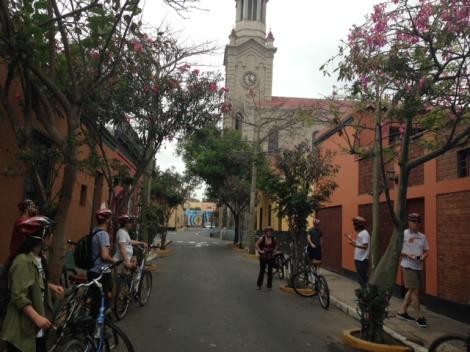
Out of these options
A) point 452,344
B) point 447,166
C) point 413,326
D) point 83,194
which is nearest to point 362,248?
point 413,326

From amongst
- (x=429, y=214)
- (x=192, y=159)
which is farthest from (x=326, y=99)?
(x=192, y=159)

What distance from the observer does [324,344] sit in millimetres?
7254

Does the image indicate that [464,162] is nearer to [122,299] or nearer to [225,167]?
[122,299]

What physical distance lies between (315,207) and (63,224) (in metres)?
8.28

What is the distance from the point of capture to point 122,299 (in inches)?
340

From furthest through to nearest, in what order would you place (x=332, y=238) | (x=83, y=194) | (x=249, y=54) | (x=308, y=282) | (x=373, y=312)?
1. (x=249, y=54)
2. (x=332, y=238)
3. (x=83, y=194)
4. (x=308, y=282)
5. (x=373, y=312)

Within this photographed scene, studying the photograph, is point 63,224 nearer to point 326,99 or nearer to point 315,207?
point 326,99

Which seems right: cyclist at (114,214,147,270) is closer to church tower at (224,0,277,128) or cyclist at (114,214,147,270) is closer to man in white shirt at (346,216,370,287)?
man in white shirt at (346,216,370,287)

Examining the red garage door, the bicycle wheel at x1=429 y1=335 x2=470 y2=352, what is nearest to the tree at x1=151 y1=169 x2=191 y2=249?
the red garage door

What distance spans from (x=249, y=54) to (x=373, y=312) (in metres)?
52.0

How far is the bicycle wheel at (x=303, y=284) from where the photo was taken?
11.8 m

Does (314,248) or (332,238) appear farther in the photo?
(332,238)

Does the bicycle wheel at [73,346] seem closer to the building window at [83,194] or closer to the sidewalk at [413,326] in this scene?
the sidewalk at [413,326]

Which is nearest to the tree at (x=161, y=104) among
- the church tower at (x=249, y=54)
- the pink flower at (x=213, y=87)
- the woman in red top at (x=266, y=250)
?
the pink flower at (x=213, y=87)
